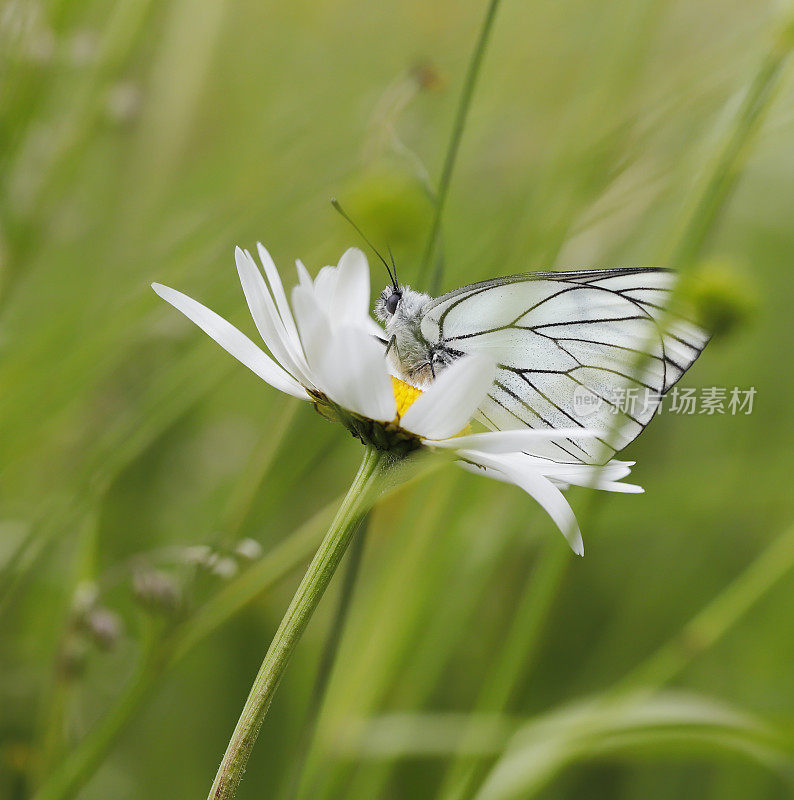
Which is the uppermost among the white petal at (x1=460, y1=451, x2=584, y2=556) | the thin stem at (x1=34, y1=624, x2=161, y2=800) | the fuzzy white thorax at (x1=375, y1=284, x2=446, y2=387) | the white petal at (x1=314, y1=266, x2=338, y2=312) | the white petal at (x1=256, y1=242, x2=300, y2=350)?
the fuzzy white thorax at (x1=375, y1=284, x2=446, y2=387)

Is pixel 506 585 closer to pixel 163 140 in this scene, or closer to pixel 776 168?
pixel 163 140

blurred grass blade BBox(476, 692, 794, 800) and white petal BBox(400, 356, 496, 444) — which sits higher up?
white petal BBox(400, 356, 496, 444)

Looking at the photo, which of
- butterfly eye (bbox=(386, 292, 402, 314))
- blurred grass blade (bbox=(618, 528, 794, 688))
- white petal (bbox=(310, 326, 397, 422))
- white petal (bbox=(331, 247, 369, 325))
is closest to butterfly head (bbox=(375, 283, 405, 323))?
butterfly eye (bbox=(386, 292, 402, 314))

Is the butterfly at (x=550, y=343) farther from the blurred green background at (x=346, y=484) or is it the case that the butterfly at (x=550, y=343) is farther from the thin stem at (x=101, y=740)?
the thin stem at (x=101, y=740)

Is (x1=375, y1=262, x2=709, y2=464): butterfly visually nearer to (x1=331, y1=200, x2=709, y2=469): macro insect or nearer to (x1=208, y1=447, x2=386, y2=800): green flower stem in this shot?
(x1=331, y1=200, x2=709, y2=469): macro insect

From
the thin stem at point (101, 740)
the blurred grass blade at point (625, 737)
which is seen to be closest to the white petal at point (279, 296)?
the thin stem at point (101, 740)

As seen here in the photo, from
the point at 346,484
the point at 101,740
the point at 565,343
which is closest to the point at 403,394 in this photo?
the point at 565,343
